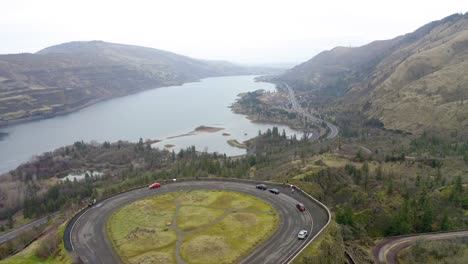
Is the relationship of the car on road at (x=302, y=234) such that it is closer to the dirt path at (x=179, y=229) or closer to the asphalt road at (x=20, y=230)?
the dirt path at (x=179, y=229)

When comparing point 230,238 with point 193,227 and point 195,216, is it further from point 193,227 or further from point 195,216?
point 195,216

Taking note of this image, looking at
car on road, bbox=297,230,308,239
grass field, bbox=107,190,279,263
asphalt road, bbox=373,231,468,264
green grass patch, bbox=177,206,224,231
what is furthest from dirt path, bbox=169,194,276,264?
asphalt road, bbox=373,231,468,264

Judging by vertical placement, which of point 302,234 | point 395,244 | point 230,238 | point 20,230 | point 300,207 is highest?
point 300,207

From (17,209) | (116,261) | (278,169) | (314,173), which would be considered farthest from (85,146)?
(116,261)

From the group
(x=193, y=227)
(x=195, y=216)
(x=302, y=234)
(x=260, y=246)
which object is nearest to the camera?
(x=260, y=246)

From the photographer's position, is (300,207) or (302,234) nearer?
(302,234)

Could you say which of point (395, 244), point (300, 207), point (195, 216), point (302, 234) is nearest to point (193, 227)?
point (195, 216)

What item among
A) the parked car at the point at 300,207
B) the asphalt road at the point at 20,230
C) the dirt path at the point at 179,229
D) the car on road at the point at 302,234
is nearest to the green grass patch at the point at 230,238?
the dirt path at the point at 179,229
